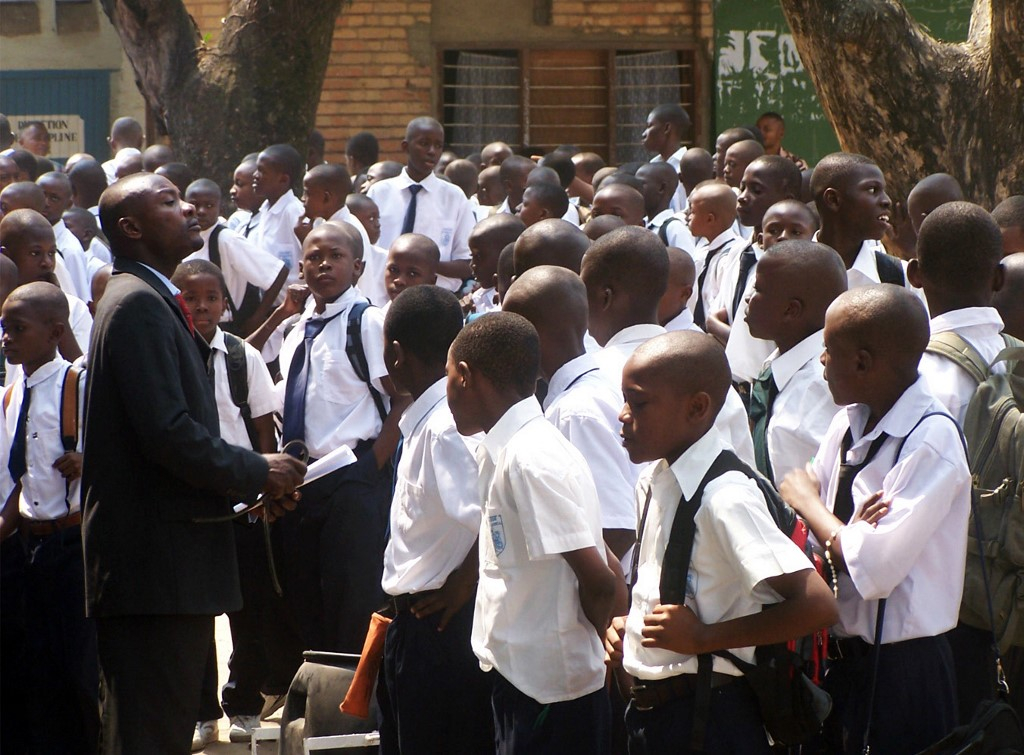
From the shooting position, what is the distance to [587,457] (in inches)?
131

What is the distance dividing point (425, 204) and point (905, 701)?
562 centimetres

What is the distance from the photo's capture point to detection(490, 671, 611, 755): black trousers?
2.95 meters

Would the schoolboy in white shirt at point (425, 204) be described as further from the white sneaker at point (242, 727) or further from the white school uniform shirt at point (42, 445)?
the white school uniform shirt at point (42, 445)

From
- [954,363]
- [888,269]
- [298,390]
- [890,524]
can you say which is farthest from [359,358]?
[890,524]

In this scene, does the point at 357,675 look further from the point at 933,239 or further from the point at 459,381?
the point at 933,239

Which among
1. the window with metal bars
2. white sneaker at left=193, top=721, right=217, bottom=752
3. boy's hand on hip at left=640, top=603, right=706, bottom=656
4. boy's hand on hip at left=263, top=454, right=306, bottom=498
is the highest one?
the window with metal bars

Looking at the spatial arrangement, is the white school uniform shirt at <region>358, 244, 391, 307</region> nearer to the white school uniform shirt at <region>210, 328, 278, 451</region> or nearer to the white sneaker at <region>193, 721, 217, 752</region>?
the white school uniform shirt at <region>210, 328, 278, 451</region>

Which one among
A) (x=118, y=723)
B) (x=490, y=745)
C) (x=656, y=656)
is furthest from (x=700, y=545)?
(x=118, y=723)

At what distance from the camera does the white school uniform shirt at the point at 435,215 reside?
7.97 metres

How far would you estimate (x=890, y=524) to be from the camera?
2.78 m

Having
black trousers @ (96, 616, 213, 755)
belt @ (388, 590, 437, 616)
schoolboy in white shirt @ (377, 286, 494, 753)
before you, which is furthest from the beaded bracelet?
black trousers @ (96, 616, 213, 755)

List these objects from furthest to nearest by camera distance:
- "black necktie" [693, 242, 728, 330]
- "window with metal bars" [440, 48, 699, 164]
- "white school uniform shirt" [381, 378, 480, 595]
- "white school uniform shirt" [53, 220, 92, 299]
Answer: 1. "window with metal bars" [440, 48, 699, 164]
2. "white school uniform shirt" [53, 220, 92, 299]
3. "black necktie" [693, 242, 728, 330]
4. "white school uniform shirt" [381, 378, 480, 595]

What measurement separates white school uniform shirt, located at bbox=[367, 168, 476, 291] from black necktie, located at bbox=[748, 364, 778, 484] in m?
4.36

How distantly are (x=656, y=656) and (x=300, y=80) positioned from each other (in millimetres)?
7677
